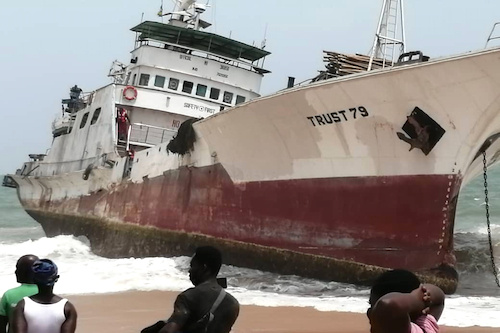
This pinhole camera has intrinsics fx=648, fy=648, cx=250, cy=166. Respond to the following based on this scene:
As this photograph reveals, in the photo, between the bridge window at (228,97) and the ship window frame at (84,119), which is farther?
the ship window frame at (84,119)

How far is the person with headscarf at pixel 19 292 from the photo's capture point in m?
3.45

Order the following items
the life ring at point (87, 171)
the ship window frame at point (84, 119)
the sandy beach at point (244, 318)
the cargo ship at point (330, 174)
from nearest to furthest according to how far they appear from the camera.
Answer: the sandy beach at point (244, 318)
the cargo ship at point (330, 174)
the life ring at point (87, 171)
the ship window frame at point (84, 119)

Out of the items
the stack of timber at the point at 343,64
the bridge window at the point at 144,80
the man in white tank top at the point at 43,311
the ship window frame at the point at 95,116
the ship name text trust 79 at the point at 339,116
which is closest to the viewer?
the man in white tank top at the point at 43,311

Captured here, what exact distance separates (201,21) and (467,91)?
12.7 m

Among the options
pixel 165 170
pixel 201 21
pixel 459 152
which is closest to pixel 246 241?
pixel 165 170

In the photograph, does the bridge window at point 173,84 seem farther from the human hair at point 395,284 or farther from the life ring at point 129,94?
the human hair at point 395,284

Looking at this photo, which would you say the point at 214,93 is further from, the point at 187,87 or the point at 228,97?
the point at 187,87

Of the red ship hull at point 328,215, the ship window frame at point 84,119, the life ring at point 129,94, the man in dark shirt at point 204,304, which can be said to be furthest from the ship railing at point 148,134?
the man in dark shirt at point 204,304

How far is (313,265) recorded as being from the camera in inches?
430

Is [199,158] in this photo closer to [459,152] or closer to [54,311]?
[459,152]

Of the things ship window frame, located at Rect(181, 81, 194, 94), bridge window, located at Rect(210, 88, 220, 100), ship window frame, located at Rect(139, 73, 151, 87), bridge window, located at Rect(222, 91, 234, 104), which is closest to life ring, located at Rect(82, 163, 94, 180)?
ship window frame, located at Rect(139, 73, 151, 87)

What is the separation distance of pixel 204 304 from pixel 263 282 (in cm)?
805

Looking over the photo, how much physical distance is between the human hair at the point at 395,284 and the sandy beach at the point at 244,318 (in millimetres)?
4983

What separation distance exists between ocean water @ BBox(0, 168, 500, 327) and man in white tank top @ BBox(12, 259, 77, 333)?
5.60 meters
